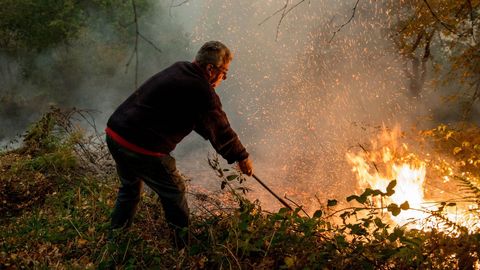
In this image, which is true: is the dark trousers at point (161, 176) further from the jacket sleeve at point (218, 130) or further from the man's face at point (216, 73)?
the man's face at point (216, 73)

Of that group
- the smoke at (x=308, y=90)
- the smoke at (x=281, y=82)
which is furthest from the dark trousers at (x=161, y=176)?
the smoke at (x=281, y=82)

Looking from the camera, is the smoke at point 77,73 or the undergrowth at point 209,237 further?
the smoke at point 77,73

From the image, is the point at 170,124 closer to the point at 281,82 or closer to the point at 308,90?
the point at 308,90

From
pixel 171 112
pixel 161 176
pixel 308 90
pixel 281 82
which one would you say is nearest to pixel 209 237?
pixel 161 176

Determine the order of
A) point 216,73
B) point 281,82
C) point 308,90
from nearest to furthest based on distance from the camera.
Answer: point 216,73
point 308,90
point 281,82

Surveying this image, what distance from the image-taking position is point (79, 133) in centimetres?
543

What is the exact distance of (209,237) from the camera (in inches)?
110

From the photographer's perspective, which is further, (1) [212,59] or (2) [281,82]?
(2) [281,82]

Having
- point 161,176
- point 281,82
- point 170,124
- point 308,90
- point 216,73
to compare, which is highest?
point 281,82

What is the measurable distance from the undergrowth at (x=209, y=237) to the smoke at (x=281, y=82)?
20.1 ft

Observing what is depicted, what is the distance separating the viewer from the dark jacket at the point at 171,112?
109 inches

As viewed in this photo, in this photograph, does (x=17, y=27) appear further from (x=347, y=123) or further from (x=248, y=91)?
(x=347, y=123)

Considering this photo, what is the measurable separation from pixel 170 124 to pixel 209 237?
92 centimetres

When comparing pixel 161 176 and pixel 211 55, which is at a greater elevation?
pixel 211 55
